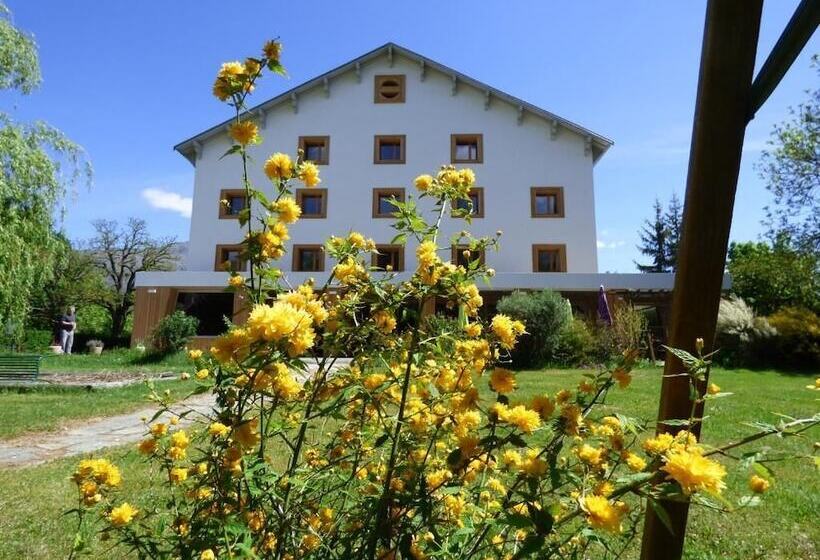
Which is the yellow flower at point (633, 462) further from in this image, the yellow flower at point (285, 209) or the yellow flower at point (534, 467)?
the yellow flower at point (285, 209)

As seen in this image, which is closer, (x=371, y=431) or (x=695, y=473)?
(x=695, y=473)

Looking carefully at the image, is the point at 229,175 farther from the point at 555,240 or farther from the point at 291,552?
the point at 291,552

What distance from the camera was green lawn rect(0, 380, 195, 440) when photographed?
643 cm

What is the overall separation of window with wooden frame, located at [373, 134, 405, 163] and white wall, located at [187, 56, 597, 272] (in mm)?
233

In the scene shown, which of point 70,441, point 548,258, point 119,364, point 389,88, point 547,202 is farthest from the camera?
point 389,88

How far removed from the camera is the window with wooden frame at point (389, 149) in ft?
67.6

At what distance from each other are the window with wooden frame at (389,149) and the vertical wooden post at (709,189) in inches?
783

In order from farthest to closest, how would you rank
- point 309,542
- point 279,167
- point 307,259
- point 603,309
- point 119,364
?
point 307,259 → point 603,309 → point 119,364 → point 279,167 → point 309,542

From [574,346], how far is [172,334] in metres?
11.1

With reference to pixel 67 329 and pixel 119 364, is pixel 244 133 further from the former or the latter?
pixel 67 329

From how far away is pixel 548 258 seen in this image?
781 inches

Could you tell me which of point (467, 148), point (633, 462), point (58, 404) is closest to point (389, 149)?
point (467, 148)

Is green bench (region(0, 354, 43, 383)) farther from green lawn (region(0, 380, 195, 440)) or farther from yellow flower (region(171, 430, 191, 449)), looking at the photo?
yellow flower (region(171, 430, 191, 449))

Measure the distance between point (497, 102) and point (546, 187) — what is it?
3935 millimetres
